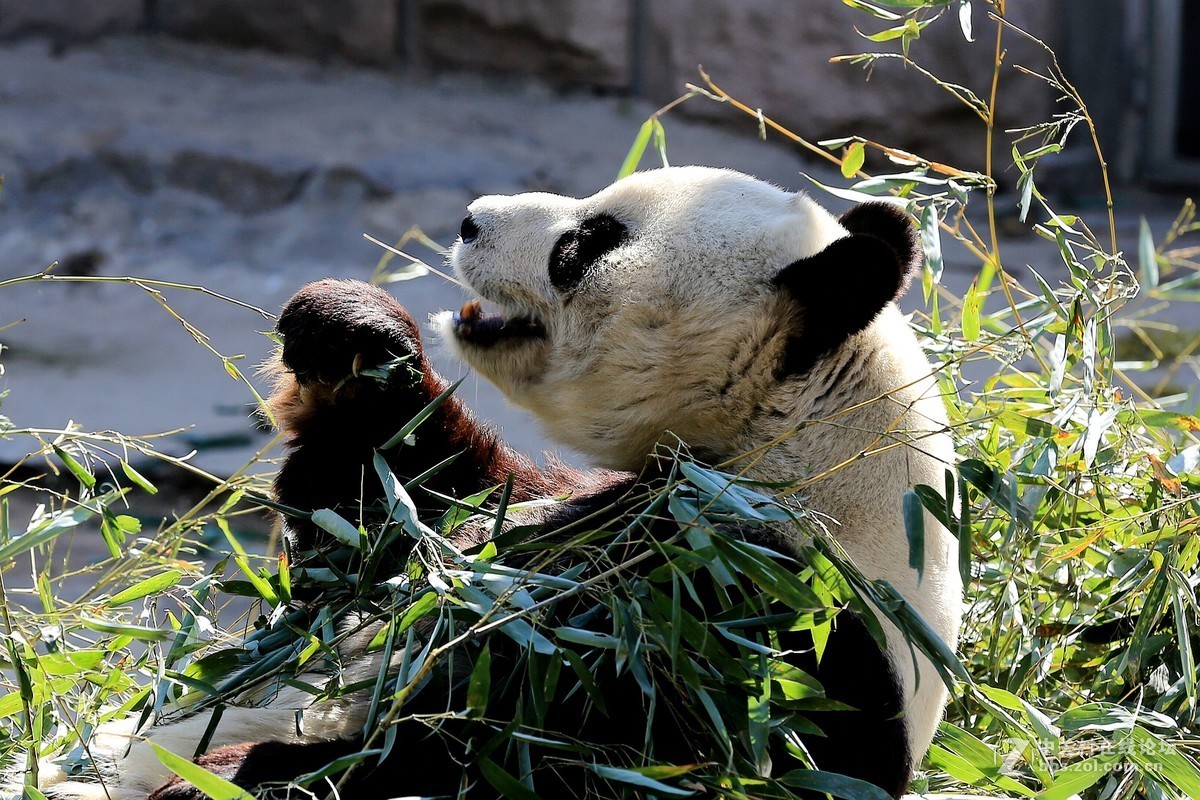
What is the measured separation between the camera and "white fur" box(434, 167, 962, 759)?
1.94 meters

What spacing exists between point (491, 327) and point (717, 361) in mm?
421

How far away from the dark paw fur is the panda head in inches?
4.2

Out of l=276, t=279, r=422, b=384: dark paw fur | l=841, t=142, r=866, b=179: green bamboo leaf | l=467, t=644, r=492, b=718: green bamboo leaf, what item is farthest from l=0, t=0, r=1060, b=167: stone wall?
l=467, t=644, r=492, b=718: green bamboo leaf

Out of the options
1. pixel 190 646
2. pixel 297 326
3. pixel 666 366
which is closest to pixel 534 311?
pixel 666 366

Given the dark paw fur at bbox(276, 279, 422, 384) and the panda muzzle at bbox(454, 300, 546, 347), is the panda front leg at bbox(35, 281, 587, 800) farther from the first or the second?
the panda muzzle at bbox(454, 300, 546, 347)

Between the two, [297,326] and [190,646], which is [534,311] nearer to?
[297,326]

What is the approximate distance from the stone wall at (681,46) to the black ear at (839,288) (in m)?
5.95

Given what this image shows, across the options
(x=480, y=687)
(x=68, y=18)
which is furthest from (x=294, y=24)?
(x=480, y=687)

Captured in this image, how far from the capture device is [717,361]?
2.05m

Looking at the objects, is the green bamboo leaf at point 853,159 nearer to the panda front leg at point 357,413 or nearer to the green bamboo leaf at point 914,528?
the panda front leg at point 357,413

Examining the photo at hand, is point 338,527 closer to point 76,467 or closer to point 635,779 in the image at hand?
point 76,467

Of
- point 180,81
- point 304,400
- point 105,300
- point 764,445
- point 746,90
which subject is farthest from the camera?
point 746,90

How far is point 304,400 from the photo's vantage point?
7.75 feet

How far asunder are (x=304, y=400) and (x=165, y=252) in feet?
14.3
